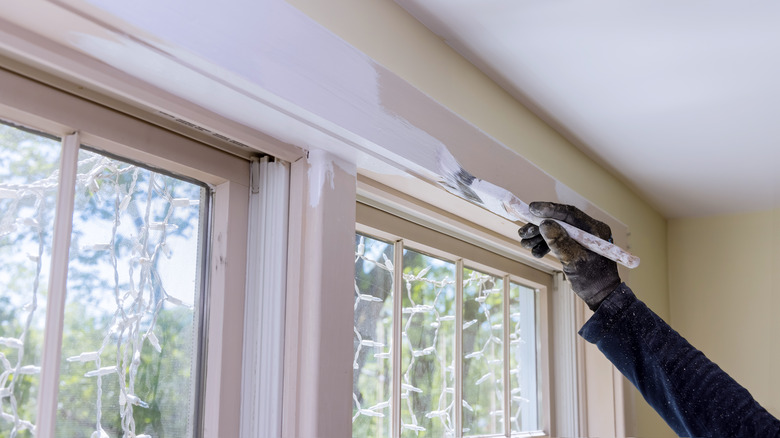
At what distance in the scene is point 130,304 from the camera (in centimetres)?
101

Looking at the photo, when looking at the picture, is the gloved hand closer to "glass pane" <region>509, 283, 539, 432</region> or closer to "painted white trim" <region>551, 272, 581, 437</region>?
"glass pane" <region>509, 283, 539, 432</region>

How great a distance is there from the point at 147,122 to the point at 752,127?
1.49m

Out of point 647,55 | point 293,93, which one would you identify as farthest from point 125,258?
point 647,55

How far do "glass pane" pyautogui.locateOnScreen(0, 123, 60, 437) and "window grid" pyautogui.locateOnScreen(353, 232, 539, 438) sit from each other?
717 millimetres

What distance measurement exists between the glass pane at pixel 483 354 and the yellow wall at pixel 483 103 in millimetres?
365

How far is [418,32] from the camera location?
1367 millimetres

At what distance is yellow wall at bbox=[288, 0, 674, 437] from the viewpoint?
1211 millimetres

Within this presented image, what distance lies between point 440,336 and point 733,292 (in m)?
1.36

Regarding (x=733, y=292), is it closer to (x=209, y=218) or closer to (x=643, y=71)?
(x=643, y=71)

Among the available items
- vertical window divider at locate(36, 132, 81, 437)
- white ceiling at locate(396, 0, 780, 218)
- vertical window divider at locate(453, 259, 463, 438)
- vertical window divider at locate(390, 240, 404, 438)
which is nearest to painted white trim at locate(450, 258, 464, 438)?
vertical window divider at locate(453, 259, 463, 438)

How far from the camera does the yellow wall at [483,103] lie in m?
1.21

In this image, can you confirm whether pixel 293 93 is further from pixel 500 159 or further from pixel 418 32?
pixel 500 159

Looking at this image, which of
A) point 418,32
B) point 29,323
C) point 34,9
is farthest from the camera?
point 418,32

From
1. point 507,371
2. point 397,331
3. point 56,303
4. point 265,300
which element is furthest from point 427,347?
point 56,303
